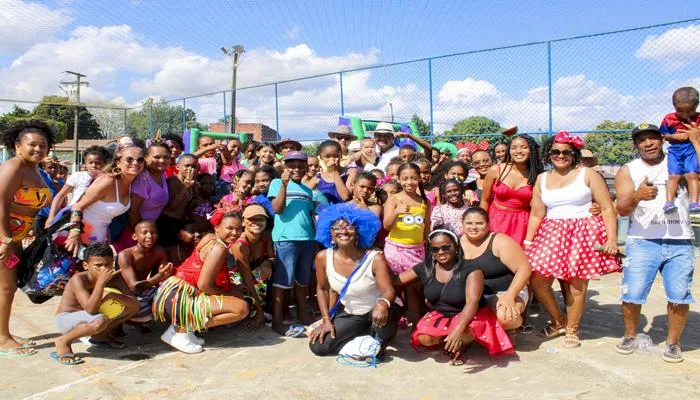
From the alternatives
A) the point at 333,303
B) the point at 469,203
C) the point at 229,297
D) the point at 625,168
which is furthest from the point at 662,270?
the point at 229,297

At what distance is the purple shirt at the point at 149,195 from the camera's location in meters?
4.76

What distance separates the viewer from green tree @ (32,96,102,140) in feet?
122

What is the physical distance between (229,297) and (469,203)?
8.35ft

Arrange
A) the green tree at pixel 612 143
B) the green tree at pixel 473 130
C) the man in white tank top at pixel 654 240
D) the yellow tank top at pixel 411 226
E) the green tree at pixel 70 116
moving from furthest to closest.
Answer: the green tree at pixel 70 116
the green tree at pixel 473 130
the green tree at pixel 612 143
the yellow tank top at pixel 411 226
the man in white tank top at pixel 654 240

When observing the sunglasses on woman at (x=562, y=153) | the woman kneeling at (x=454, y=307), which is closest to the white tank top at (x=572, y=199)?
the sunglasses on woman at (x=562, y=153)

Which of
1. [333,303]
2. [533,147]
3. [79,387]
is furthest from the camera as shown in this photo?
[533,147]

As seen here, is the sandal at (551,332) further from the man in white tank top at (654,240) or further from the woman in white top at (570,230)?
the man in white tank top at (654,240)

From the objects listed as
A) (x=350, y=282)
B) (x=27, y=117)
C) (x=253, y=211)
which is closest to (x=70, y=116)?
(x=27, y=117)

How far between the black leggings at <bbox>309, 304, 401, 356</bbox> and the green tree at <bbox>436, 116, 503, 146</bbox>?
24.2ft

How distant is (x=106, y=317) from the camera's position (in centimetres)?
411

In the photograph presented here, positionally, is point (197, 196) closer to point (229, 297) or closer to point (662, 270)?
point (229, 297)

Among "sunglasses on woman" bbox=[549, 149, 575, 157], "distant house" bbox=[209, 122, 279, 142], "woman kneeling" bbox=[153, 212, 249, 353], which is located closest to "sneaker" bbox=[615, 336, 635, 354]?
"sunglasses on woman" bbox=[549, 149, 575, 157]

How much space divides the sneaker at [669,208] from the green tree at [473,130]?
688 centimetres

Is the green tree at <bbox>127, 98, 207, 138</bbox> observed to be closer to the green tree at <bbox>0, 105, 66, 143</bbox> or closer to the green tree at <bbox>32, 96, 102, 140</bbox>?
the green tree at <bbox>0, 105, 66, 143</bbox>
